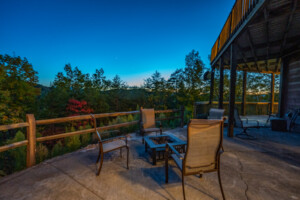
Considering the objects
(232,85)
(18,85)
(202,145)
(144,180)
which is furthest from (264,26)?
(18,85)

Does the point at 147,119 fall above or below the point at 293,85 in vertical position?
below

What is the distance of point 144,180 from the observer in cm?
198

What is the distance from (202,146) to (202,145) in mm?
13

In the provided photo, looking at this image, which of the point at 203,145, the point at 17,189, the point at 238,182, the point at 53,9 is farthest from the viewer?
the point at 53,9

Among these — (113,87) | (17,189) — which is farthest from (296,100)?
(113,87)

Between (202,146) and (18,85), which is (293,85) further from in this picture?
(18,85)

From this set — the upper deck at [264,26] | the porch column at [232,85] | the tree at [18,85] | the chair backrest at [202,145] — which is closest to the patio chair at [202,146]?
the chair backrest at [202,145]

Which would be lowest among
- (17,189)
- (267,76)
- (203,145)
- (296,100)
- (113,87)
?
(17,189)

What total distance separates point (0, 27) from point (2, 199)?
48.5 feet

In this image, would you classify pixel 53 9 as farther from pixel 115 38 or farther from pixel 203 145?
pixel 203 145

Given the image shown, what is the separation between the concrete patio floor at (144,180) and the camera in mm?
1662

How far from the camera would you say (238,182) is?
1.92 meters

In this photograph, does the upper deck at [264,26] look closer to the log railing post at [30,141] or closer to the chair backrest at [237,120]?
the chair backrest at [237,120]

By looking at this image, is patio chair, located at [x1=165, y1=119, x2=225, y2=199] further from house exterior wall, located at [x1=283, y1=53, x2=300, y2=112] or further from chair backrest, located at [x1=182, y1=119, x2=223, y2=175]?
house exterior wall, located at [x1=283, y1=53, x2=300, y2=112]
